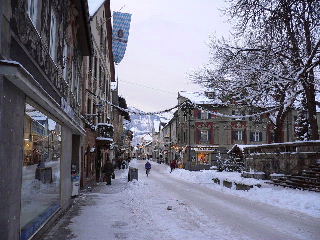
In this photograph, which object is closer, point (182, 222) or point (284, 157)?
point (182, 222)

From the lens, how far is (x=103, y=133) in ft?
90.5

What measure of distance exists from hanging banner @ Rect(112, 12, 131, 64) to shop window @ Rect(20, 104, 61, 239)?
17092 mm

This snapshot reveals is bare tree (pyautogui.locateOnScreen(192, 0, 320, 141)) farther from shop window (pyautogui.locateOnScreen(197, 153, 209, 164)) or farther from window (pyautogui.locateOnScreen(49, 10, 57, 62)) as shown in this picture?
shop window (pyautogui.locateOnScreen(197, 153, 209, 164))

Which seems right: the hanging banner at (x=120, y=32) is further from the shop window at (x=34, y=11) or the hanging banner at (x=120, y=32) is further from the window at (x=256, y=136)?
the window at (x=256, y=136)

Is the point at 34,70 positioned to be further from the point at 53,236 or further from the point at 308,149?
the point at 308,149

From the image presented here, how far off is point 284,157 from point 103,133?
12754mm

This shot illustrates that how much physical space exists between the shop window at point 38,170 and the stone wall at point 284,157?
12.8m

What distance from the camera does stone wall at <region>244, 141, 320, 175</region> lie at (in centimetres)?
1881

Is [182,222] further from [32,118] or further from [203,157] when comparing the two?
[203,157]

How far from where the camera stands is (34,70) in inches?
304

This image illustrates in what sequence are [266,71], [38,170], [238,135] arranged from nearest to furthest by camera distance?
[38,170] → [266,71] → [238,135]

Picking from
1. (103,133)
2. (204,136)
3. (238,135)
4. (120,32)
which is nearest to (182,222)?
(103,133)

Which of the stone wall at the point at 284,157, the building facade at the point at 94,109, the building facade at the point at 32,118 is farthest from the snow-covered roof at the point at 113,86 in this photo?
the building facade at the point at 32,118

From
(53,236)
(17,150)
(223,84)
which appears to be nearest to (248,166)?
(223,84)
